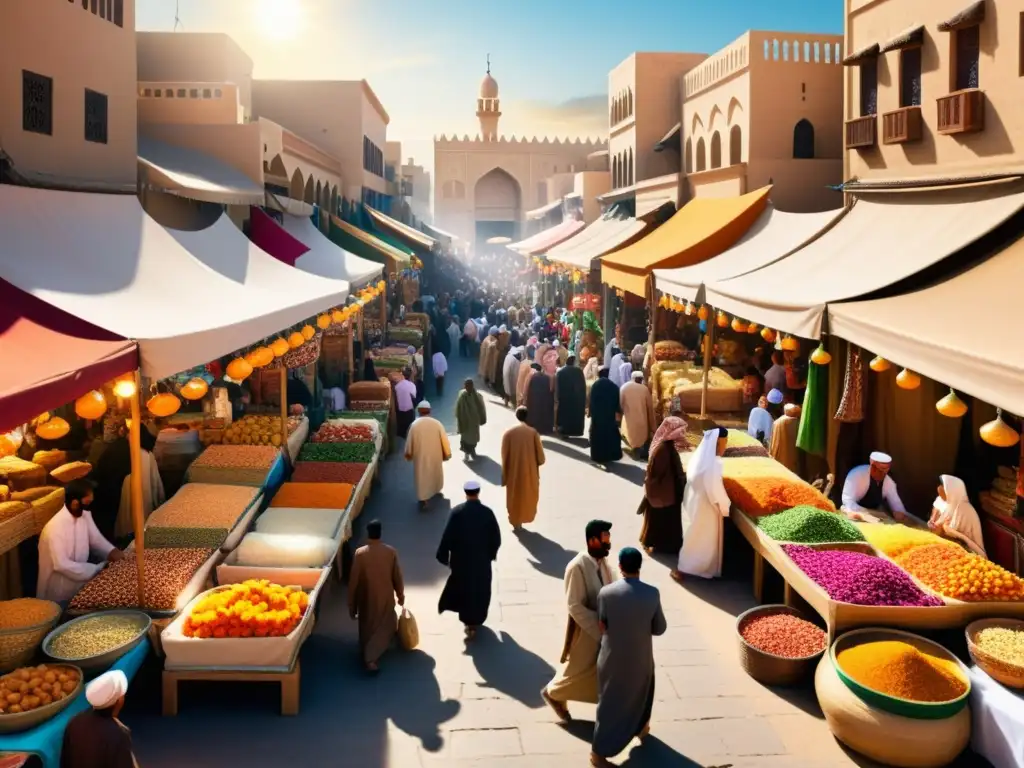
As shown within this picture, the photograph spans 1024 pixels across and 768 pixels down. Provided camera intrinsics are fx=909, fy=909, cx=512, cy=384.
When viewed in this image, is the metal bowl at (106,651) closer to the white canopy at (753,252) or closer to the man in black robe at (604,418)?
the man in black robe at (604,418)

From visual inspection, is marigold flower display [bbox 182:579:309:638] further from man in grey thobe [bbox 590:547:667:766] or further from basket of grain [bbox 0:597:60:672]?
man in grey thobe [bbox 590:547:667:766]

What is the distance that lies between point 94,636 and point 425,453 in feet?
15.7

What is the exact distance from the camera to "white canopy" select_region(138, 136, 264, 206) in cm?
1066

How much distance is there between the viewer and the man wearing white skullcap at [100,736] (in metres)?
3.99

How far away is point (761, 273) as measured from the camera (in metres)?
9.93

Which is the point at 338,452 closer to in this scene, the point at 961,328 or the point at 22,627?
the point at 22,627

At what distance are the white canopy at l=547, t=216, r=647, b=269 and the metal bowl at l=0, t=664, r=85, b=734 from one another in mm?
13451

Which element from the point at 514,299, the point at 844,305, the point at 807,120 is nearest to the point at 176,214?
the point at 844,305

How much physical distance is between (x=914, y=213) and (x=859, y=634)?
16.3ft

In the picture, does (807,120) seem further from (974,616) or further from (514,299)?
(514,299)

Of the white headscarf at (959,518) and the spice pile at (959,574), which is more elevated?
the white headscarf at (959,518)

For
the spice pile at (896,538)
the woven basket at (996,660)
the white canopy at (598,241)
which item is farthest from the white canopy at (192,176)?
the woven basket at (996,660)

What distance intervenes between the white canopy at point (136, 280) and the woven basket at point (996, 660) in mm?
5020

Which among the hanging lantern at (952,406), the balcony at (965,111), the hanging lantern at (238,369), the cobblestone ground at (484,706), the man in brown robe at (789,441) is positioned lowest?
the cobblestone ground at (484,706)
